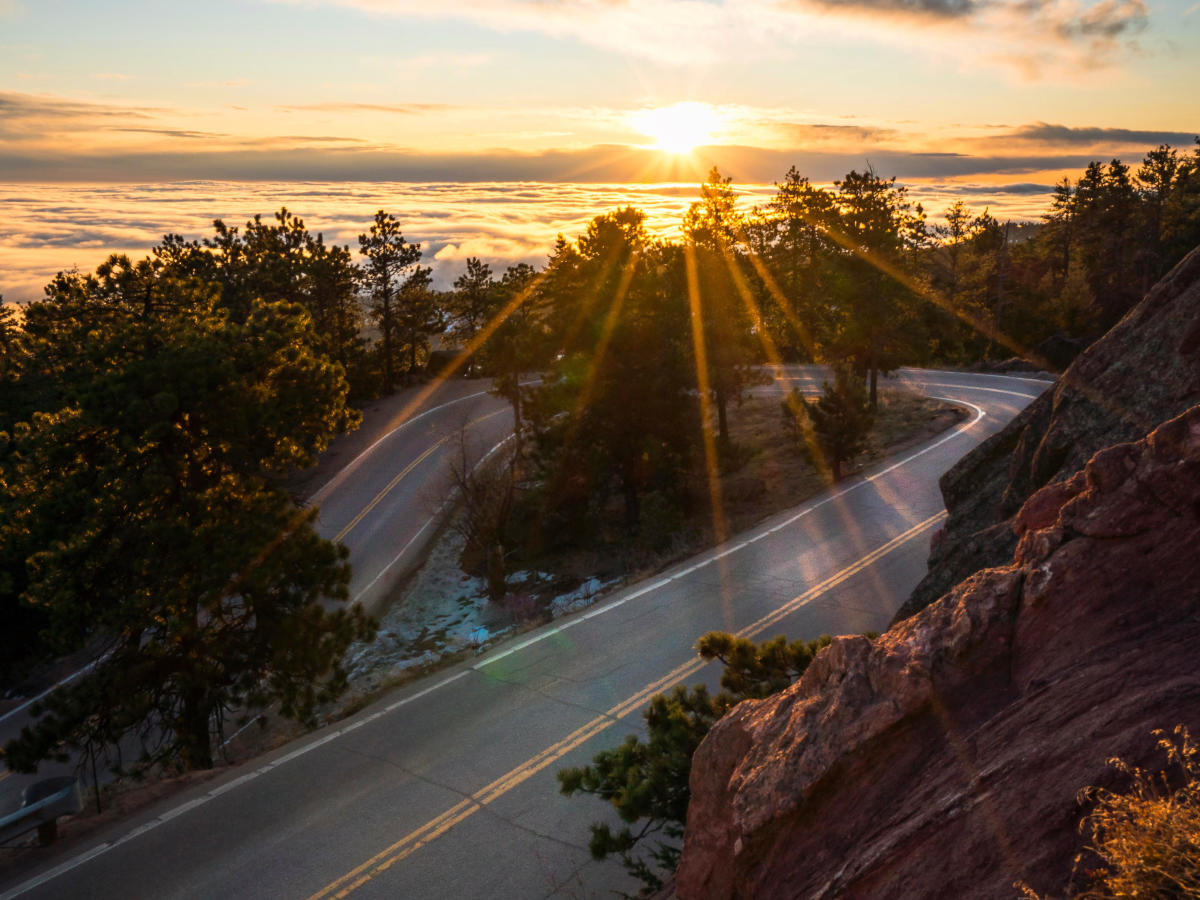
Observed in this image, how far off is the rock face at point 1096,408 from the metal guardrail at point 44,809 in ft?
38.6

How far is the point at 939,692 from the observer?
592 centimetres

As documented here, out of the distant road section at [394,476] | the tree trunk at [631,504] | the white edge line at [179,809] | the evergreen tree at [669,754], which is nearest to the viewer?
the evergreen tree at [669,754]

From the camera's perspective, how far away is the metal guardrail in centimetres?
1159

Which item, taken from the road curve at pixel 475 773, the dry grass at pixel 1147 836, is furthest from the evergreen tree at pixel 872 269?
the dry grass at pixel 1147 836

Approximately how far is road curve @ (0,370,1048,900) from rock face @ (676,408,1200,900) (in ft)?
16.2

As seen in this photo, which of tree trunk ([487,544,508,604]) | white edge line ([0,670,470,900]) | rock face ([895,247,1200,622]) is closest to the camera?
rock face ([895,247,1200,622])

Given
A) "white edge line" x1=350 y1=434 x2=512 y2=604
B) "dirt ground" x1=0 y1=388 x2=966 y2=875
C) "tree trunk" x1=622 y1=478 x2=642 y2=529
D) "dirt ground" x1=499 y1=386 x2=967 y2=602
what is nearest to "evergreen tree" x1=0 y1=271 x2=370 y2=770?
"dirt ground" x1=0 y1=388 x2=966 y2=875

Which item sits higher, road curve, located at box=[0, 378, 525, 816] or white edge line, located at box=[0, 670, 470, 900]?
white edge line, located at box=[0, 670, 470, 900]

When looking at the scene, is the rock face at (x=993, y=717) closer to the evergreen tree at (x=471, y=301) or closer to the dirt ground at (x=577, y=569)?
the dirt ground at (x=577, y=569)

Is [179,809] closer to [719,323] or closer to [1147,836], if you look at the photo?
[1147,836]

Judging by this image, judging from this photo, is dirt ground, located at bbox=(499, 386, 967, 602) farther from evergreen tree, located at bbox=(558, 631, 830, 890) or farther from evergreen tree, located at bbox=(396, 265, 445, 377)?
evergreen tree, located at bbox=(396, 265, 445, 377)

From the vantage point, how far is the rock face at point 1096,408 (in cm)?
830

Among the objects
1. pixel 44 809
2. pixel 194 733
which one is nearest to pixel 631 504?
pixel 194 733

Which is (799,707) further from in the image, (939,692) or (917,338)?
(917,338)
